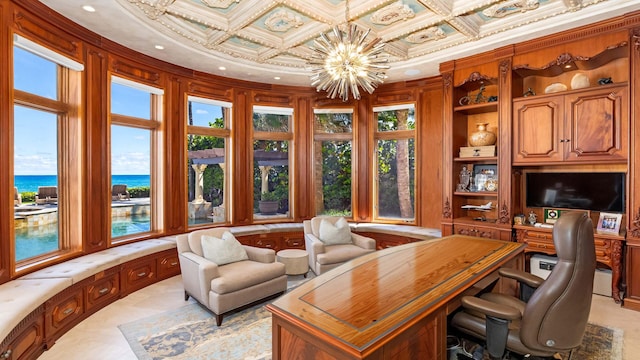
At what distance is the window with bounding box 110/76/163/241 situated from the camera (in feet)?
13.8

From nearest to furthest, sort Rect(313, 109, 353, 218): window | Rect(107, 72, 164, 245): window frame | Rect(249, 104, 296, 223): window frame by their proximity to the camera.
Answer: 1. Rect(107, 72, 164, 245): window frame
2. Rect(249, 104, 296, 223): window frame
3. Rect(313, 109, 353, 218): window

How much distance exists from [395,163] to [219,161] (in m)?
3.06

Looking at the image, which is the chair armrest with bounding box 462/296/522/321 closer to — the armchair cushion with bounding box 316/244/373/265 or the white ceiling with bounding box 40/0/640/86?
the armchair cushion with bounding box 316/244/373/265

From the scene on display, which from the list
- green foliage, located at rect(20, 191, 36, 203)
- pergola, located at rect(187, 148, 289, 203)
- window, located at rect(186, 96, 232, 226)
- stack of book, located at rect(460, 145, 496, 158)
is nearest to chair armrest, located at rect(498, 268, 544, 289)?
stack of book, located at rect(460, 145, 496, 158)

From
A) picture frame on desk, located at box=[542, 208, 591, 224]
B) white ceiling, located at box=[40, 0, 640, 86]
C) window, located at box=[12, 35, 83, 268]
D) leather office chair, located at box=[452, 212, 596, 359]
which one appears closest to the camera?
leather office chair, located at box=[452, 212, 596, 359]

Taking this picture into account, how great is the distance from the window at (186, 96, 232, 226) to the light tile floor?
1.49m

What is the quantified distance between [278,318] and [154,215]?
3657mm

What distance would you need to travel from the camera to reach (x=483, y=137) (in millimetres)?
4500

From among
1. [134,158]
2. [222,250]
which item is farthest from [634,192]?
[134,158]

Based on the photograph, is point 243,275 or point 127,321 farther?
point 243,275

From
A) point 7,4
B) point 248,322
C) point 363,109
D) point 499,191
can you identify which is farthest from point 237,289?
point 363,109

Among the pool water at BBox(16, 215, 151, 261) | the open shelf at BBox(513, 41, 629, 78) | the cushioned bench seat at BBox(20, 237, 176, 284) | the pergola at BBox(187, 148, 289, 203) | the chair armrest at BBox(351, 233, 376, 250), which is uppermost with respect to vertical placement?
the open shelf at BBox(513, 41, 629, 78)

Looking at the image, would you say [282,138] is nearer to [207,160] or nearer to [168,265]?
[207,160]

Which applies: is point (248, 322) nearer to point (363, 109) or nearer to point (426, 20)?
point (426, 20)
